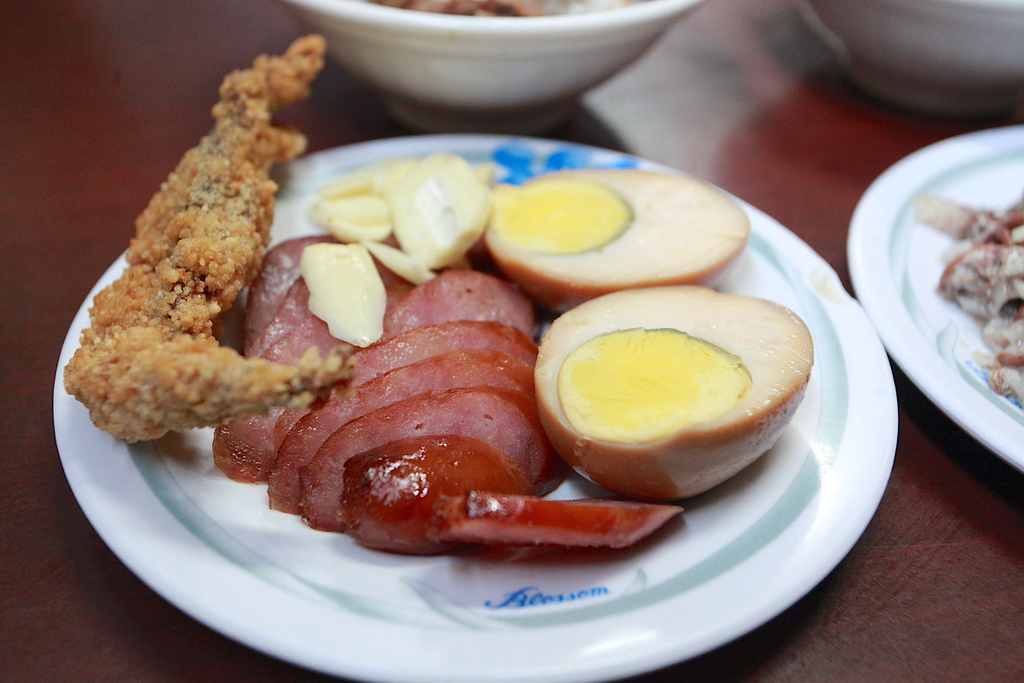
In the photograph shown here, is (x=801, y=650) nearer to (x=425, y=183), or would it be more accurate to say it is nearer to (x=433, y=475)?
(x=433, y=475)

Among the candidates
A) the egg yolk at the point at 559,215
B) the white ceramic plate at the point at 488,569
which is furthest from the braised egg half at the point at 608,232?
the white ceramic plate at the point at 488,569

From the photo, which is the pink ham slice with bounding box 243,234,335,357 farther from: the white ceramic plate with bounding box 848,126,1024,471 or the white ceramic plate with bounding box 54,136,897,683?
the white ceramic plate with bounding box 848,126,1024,471

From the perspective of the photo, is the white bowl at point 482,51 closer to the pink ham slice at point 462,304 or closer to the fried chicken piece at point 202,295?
the fried chicken piece at point 202,295

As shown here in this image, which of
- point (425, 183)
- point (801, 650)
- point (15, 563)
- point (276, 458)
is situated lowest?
point (801, 650)

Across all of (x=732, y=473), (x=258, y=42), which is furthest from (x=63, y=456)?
(x=258, y=42)

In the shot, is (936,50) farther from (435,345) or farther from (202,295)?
(202,295)
